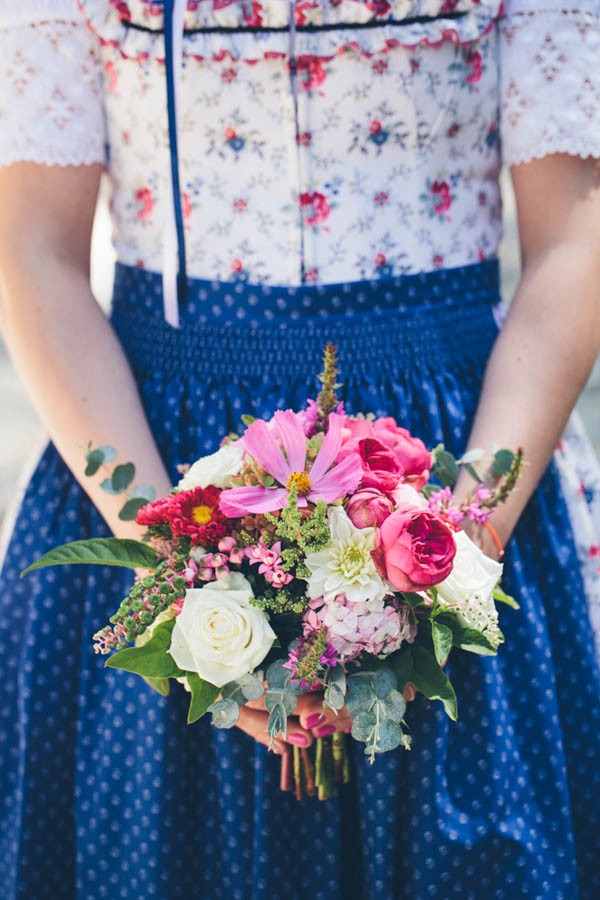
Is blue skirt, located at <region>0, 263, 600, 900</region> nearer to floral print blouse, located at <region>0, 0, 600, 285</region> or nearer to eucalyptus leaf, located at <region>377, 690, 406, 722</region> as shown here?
floral print blouse, located at <region>0, 0, 600, 285</region>

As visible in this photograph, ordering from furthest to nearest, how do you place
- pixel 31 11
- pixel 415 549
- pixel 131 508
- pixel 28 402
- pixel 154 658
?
pixel 28 402 < pixel 31 11 < pixel 131 508 < pixel 154 658 < pixel 415 549

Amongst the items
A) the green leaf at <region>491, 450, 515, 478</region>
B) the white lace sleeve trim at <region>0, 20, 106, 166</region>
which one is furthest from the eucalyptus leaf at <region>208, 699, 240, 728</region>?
the white lace sleeve trim at <region>0, 20, 106, 166</region>

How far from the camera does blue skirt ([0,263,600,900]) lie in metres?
1.23

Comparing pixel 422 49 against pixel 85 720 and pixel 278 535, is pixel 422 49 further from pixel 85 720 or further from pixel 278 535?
pixel 85 720

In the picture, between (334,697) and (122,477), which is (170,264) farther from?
(334,697)

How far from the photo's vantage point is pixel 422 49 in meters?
1.24

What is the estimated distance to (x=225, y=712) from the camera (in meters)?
0.95

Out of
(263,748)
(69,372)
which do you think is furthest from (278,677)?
(69,372)

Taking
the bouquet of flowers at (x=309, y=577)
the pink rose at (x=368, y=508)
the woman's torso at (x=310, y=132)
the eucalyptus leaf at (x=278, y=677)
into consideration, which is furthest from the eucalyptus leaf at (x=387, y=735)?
the woman's torso at (x=310, y=132)

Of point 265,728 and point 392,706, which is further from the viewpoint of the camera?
point 265,728

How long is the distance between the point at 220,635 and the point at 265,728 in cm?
27

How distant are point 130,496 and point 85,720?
1.33 feet

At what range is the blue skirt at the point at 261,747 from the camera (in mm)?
1234

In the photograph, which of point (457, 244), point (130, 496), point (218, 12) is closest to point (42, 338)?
point (130, 496)
